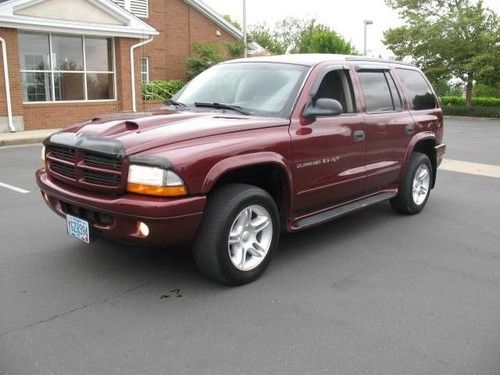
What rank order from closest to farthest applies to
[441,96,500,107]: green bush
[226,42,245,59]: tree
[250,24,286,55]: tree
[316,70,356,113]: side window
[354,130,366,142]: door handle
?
[316,70,356,113]: side window < [354,130,366,142]: door handle < [226,42,245,59]: tree < [441,96,500,107]: green bush < [250,24,286,55]: tree

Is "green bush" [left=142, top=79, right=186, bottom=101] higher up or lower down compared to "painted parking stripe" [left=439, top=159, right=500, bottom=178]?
higher up

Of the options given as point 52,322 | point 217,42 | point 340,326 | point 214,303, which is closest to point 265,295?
point 214,303

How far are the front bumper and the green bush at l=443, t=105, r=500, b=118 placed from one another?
25.5 m

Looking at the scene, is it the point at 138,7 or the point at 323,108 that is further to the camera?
the point at 138,7

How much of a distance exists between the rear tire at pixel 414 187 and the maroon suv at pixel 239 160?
276 mm

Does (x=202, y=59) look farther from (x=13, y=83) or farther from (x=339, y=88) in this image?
(x=339, y=88)

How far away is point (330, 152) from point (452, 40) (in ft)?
81.2

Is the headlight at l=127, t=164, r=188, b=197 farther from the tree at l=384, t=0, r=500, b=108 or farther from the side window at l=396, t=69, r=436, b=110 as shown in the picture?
the tree at l=384, t=0, r=500, b=108

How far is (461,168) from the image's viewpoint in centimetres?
1071

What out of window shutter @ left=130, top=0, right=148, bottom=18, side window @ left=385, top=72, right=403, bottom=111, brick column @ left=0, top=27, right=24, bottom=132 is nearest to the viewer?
side window @ left=385, top=72, right=403, bottom=111

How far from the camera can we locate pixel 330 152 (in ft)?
16.2

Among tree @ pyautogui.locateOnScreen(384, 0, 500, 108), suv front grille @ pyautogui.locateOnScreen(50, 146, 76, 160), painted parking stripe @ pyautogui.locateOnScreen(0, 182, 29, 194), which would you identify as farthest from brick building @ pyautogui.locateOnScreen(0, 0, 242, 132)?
tree @ pyautogui.locateOnScreen(384, 0, 500, 108)

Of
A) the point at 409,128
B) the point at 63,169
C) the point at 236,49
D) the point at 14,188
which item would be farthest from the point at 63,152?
the point at 236,49

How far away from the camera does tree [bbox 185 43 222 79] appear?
83.7 ft
